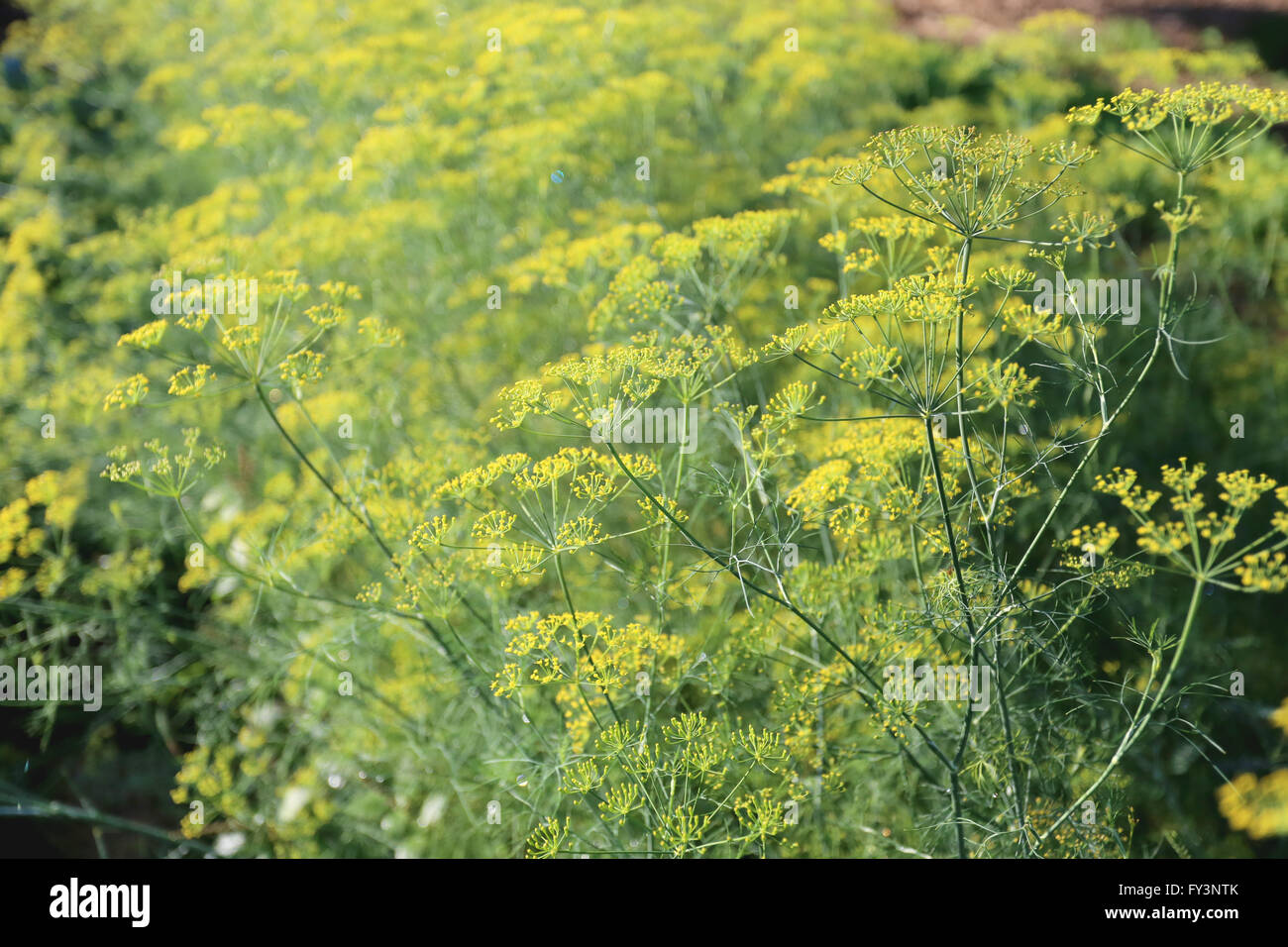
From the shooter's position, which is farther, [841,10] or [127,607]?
[841,10]

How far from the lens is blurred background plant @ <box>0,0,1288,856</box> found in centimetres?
290

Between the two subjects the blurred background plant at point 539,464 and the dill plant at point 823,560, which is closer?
the dill plant at point 823,560

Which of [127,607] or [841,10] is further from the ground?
[841,10]

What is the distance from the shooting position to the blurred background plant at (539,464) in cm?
290

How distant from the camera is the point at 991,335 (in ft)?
14.6

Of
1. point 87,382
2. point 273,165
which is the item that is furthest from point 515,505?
point 273,165

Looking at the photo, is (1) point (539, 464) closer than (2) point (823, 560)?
Yes

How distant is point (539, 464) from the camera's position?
2.59 metres

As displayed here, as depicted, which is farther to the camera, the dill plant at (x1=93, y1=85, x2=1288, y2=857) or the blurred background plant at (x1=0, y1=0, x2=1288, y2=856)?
the blurred background plant at (x1=0, y1=0, x2=1288, y2=856)

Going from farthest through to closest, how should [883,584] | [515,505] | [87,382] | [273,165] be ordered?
[273,165] < [87,382] < [515,505] < [883,584]

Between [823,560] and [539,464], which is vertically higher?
[539,464]

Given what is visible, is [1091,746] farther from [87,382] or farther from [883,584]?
[87,382]
